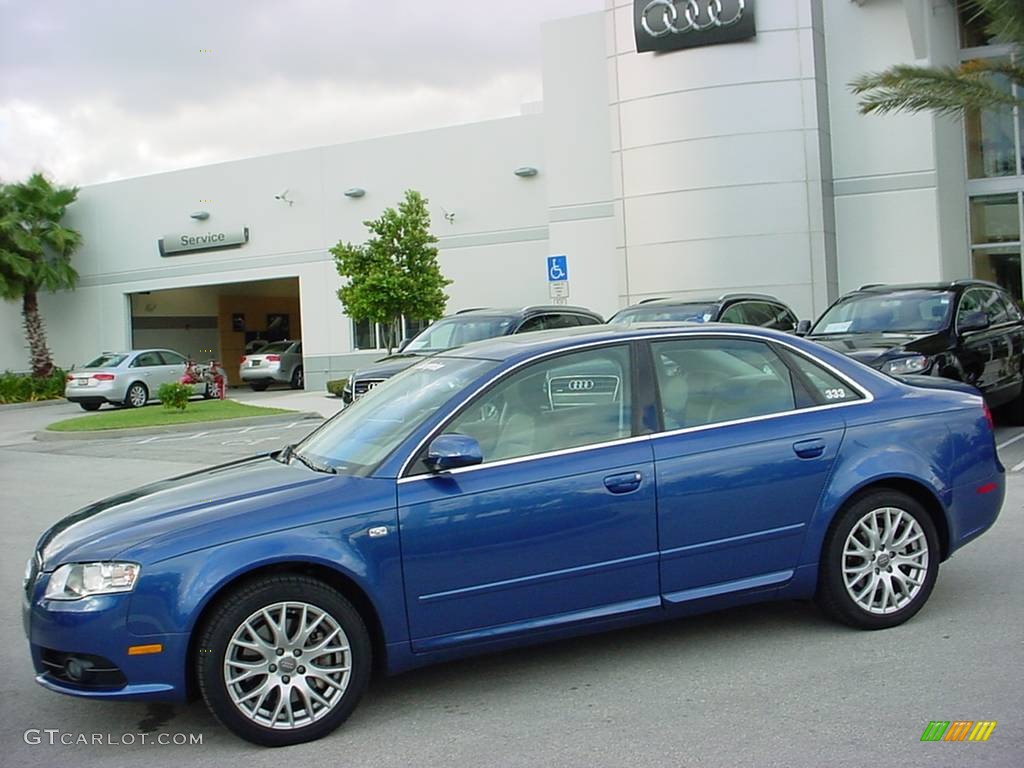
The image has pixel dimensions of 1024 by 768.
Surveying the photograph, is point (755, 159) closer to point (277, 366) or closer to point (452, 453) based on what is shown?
point (277, 366)

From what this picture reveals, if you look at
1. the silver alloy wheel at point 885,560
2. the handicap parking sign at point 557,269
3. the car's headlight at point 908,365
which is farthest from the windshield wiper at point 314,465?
the handicap parking sign at point 557,269

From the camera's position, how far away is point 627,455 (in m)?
5.05

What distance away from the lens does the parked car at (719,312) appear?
1465 centimetres

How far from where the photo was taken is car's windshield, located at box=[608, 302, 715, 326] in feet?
47.7

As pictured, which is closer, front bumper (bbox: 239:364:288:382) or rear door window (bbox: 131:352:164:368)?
rear door window (bbox: 131:352:164:368)

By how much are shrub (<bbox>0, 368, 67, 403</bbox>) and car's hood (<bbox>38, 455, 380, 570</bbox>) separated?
30336 millimetres

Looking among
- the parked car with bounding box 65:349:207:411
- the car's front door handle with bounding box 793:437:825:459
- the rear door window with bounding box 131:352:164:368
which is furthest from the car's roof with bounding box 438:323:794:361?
the rear door window with bounding box 131:352:164:368

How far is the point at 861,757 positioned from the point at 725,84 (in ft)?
66.9

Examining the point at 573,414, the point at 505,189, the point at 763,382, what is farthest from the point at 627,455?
the point at 505,189

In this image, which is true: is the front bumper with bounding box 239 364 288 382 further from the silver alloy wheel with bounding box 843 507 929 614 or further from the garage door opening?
the silver alloy wheel with bounding box 843 507 929 614

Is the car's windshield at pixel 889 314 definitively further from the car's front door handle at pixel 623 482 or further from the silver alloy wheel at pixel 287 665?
the silver alloy wheel at pixel 287 665

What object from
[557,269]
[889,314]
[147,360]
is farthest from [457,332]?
[147,360]

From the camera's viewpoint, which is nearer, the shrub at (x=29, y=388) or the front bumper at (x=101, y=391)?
the front bumper at (x=101, y=391)

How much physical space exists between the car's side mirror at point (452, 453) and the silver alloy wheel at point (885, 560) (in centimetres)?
200
